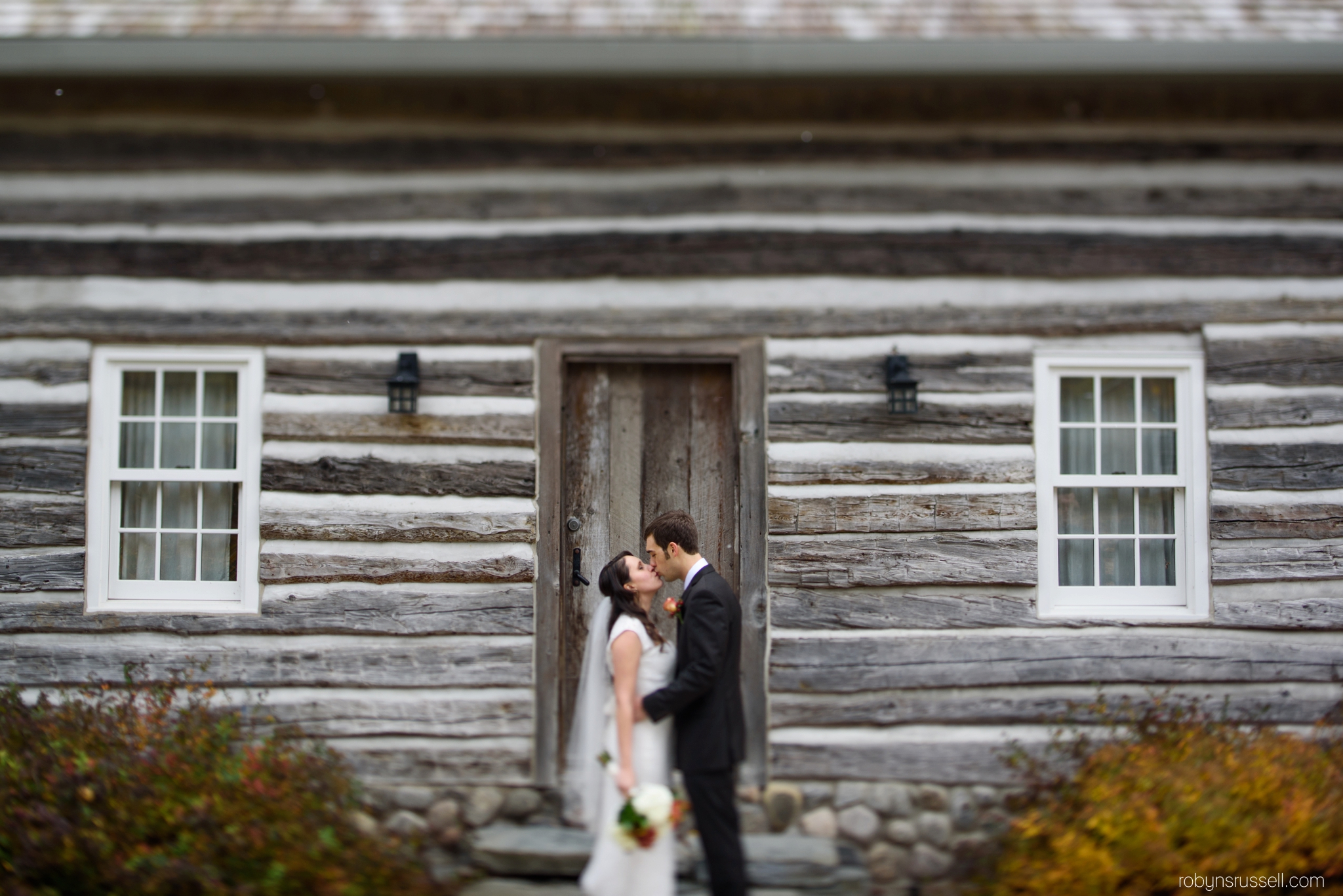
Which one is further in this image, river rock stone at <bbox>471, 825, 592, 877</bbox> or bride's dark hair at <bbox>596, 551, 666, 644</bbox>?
river rock stone at <bbox>471, 825, 592, 877</bbox>

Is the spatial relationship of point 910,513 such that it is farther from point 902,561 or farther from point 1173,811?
point 1173,811

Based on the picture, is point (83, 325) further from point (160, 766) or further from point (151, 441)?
point (160, 766)

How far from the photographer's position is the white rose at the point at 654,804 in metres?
3.57

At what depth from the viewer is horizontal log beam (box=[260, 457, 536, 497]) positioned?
17.1 feet

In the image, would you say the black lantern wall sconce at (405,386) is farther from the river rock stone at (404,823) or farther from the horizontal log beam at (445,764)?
the river rock stone at (404,823)

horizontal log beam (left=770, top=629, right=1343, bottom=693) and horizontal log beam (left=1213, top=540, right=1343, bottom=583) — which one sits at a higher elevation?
horizontal log beam (left=1213, top=540, right=1343, bottom=583)

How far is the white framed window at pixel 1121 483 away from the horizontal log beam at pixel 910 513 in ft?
0.71

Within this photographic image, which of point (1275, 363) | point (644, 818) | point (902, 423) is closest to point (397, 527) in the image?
point (644, 818)

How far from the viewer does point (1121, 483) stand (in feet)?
17.4

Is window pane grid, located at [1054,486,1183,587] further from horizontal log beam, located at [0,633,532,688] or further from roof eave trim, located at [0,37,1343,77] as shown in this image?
horizontal log beam, located at [0,633,532,688]

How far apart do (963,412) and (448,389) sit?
2944mm

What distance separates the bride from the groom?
0.32ft

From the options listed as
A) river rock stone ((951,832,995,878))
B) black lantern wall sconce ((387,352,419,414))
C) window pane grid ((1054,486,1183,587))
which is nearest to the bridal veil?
black lantern wall sconce ((387,352,419,414))

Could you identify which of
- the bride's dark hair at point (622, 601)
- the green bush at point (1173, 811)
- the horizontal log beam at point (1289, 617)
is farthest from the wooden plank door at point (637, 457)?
the horizontal log beam at point (1289, 617)
